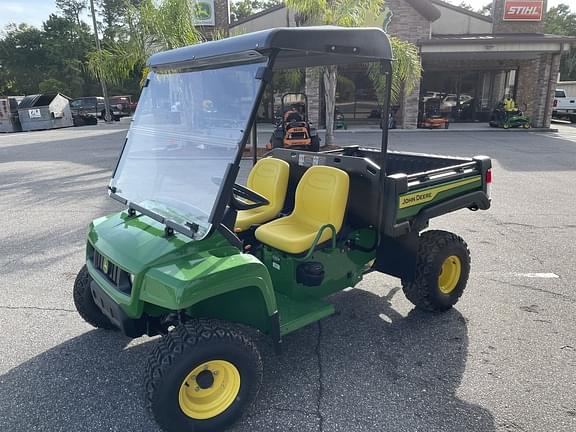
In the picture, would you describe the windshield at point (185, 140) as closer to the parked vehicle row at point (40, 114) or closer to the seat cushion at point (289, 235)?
the seat cushion at point (289, 235)

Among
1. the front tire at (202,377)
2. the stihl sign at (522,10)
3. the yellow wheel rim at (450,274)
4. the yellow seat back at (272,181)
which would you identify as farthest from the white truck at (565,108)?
the front tire at (202,377)

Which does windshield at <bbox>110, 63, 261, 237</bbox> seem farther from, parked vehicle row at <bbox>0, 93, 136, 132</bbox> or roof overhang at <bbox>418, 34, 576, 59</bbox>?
parked vehicle row at <bbox>0, 93, 136, 132</bbox>

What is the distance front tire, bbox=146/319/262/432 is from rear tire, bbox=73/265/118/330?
3.34 feet

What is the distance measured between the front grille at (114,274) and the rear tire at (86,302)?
0.52 metres

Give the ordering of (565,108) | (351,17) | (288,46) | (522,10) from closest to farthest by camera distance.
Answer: (288,46) → (351,17) → (522,10) → (565,108)

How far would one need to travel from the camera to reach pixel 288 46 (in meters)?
2.17

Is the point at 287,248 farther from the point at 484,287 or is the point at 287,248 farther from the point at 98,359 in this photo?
the point at 484,287

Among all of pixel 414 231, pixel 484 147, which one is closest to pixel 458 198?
pixel 414 231

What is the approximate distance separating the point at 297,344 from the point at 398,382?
74cm

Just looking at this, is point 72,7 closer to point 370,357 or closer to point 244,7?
point 244,7

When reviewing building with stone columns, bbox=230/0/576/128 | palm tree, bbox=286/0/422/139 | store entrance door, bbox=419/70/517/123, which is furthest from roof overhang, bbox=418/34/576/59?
palm tree, bbox=286/0/422/139

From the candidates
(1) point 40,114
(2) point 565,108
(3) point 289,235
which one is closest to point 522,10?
(2) point 565,108

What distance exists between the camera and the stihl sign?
18766 millimetres

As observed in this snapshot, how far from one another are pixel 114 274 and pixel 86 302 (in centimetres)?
83
